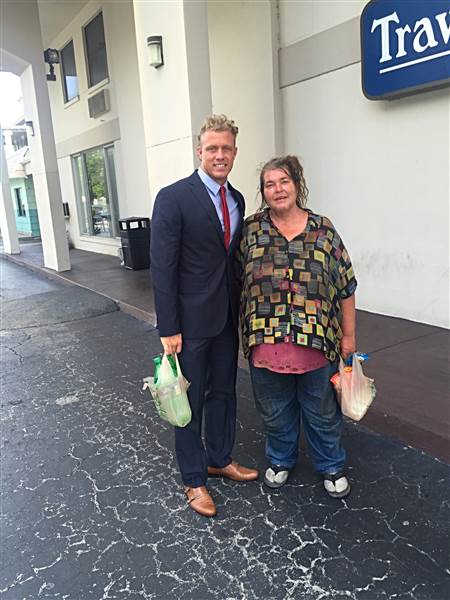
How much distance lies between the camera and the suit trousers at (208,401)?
8.47 feet

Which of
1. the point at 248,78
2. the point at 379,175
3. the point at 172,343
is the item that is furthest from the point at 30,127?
the point at 172,343

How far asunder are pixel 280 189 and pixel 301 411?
4.17ft

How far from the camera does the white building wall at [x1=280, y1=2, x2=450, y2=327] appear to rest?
488 cm

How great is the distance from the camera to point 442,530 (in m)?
2.39

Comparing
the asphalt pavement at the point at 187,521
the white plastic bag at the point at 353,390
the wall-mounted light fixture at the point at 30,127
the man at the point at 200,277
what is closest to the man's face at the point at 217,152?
the man at the point at 200,277

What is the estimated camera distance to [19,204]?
1085 inches

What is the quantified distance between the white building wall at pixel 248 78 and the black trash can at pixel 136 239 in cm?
279

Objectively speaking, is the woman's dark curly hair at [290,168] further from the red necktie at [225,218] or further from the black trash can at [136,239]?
the black trash can at [136,239]

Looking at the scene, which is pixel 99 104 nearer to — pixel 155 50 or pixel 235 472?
pixel 155 50

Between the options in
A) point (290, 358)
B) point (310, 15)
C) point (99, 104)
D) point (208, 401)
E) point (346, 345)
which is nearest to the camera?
A: point (290, 358)

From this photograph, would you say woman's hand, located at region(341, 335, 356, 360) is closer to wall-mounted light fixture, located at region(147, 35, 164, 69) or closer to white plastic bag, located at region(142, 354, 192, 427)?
white plastic bag, located at region(142, 354, 192, 427)

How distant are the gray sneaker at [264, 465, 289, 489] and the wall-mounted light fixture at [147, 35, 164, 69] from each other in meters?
4.71

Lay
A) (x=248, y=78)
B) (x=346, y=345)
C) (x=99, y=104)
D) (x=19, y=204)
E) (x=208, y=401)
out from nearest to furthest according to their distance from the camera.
→ (x=346, y=345) → (x=208, y=401) → (x=248, y=78) → (x=99, y=104) → (x=19, y=204)

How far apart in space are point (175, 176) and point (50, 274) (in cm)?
591
